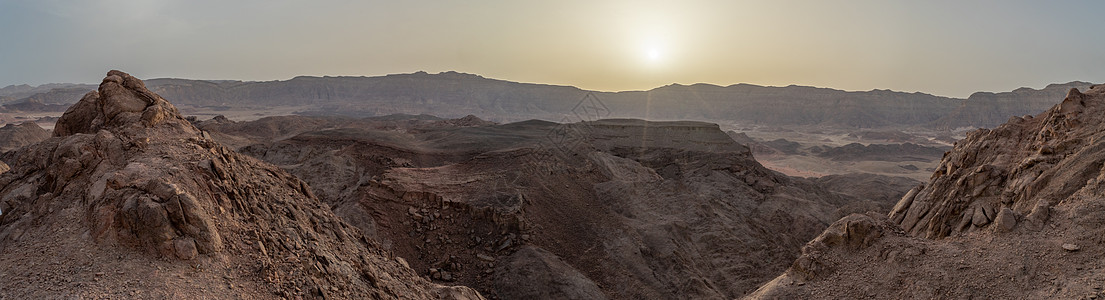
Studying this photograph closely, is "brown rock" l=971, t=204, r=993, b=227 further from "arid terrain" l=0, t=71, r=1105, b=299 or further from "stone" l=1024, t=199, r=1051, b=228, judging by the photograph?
"stone" l=1024, t=199, r=1051, b=228

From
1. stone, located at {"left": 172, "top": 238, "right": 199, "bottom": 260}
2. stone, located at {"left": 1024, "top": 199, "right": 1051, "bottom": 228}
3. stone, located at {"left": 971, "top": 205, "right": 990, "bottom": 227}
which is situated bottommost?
stone, located at {"left": 172, "top": 238, "right": 199, "bottom": 260}

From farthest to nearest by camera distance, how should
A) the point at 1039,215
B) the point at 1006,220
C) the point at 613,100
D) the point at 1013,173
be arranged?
the point at 613,100
the point at 1013,173
the point at 1006,220
the point at 1039,215

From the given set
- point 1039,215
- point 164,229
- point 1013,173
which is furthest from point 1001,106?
point 164,229

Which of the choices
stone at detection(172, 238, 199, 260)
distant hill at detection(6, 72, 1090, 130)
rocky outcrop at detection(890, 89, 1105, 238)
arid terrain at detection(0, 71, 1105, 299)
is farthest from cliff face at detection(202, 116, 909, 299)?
distant hill at detection(6, 72, 1090, 130)

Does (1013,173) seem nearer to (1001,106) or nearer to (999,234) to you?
(999,234)

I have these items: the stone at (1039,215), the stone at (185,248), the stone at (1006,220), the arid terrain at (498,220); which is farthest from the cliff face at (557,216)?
the stone at (1039,215)

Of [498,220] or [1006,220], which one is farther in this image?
[498,220]

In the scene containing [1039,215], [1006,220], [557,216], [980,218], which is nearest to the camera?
[1039,215]
